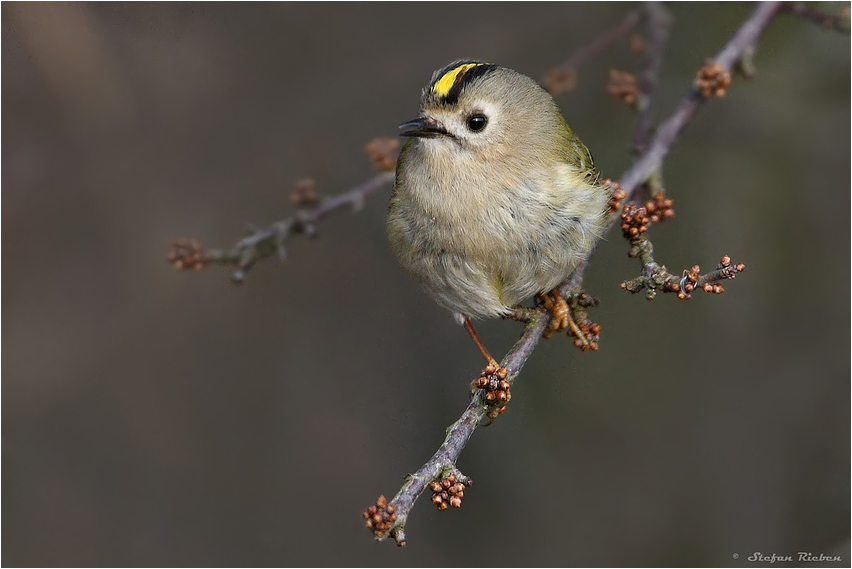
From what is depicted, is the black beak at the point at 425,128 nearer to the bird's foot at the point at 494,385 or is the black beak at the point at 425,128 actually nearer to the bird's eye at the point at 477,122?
the bird's eye at the point at 477,122

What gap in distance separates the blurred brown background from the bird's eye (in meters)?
1.46

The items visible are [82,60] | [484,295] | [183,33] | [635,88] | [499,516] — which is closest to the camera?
[484,295]

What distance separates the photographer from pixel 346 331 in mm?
4207

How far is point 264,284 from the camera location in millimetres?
4129

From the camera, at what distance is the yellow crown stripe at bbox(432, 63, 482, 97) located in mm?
2455

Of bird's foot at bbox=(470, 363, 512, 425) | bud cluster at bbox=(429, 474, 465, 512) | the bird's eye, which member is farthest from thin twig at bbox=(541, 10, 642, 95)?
bud cluster at bbox=(429, 474, 465, 512)

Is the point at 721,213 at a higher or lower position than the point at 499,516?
higher

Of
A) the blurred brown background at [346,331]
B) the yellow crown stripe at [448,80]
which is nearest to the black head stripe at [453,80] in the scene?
the yellow crown stripe at [448,80]

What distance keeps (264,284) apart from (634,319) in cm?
195

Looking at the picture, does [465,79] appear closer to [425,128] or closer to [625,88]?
[425,128]

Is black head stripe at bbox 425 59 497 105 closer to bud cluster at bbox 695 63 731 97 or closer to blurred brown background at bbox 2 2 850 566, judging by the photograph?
bud cluster at bbox 695 63 731 97

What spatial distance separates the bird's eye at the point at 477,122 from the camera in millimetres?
2492

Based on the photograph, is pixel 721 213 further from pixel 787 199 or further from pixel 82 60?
pixel 82 60

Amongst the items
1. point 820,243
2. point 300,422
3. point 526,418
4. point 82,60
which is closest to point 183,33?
point 82,60
